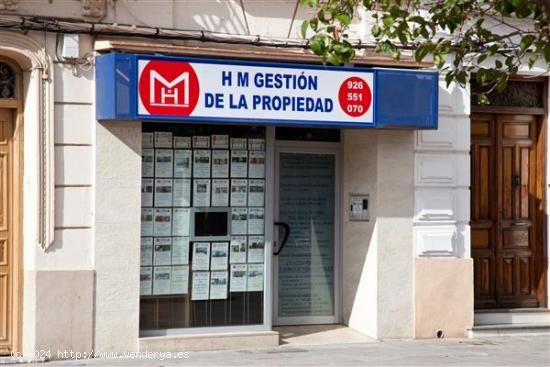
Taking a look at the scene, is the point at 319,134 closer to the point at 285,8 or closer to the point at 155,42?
the point at 285,8

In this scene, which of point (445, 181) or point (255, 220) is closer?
point (255, 220)

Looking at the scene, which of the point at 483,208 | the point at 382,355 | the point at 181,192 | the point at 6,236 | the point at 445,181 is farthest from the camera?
the point at 483,208

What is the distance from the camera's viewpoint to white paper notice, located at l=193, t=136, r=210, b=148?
452 inches

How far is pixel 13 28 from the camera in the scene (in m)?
10.4

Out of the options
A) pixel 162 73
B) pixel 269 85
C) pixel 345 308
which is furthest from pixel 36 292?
pixel 345 308

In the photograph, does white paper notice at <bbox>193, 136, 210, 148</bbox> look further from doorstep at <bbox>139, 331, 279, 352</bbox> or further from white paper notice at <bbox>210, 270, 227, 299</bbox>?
doorstep at <bbox>139, 331, 279, 352</bbox>

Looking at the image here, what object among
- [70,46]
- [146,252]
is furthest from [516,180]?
[70,46]

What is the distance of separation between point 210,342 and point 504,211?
4346mm

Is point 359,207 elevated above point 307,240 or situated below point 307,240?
above

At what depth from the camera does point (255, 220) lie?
11742mm

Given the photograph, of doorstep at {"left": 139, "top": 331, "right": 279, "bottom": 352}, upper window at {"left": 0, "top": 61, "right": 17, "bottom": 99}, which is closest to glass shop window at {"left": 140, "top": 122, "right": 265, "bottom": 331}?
doorstep at {"left": 139, "top": 331, "right": 279, "bottom": 352}

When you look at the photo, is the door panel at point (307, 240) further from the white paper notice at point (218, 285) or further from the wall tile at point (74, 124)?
the wall tile at point (74, 124)

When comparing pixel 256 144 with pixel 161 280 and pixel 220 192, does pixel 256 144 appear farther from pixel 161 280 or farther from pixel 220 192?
pixel 161 280

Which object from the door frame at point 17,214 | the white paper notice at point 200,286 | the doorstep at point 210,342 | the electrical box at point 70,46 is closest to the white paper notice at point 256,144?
the white paper notice at point 200,286
